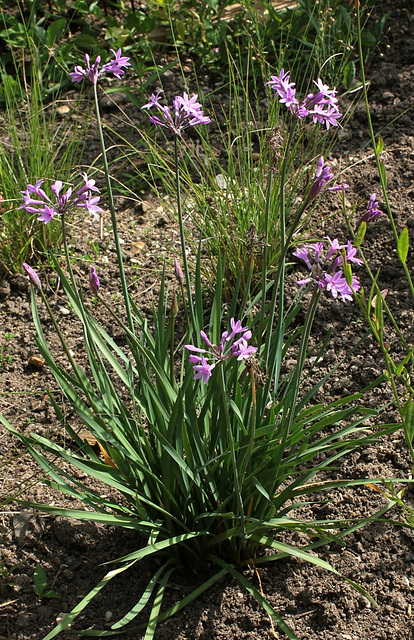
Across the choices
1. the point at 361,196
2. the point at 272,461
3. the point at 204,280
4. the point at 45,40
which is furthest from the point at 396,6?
the point at 272,461

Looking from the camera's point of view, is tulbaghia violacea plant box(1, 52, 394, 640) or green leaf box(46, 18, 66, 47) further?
green leaf box(46, 18, 66, 47)

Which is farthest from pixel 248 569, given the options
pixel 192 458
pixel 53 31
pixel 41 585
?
pixel 53 31

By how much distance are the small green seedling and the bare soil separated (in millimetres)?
22

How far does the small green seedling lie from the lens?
1846mm

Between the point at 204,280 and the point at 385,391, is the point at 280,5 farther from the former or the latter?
the point at 385,391

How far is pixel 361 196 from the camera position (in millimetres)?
3070

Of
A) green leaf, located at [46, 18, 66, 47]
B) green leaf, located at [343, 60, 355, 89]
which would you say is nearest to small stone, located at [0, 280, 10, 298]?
green leaf, located at [46, 18, 66, 47]

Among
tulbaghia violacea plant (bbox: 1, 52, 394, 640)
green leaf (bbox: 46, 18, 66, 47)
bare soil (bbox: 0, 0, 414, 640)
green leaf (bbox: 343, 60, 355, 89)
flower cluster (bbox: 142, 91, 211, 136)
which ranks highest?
flower cluster (bbox: 142, 91, 211, 136)

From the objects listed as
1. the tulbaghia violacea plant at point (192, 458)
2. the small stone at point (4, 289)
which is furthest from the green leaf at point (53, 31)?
the tulbaghia violacea plant at point (192, 458)

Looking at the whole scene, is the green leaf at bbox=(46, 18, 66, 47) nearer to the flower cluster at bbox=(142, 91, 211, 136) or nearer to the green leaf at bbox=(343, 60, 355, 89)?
the green leaf at bbox=(343, 60, 355, 89)

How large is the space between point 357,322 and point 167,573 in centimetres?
132

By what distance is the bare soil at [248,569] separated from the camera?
1.77 metres

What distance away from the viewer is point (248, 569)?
1887mm

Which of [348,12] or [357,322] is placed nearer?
[357,322]
